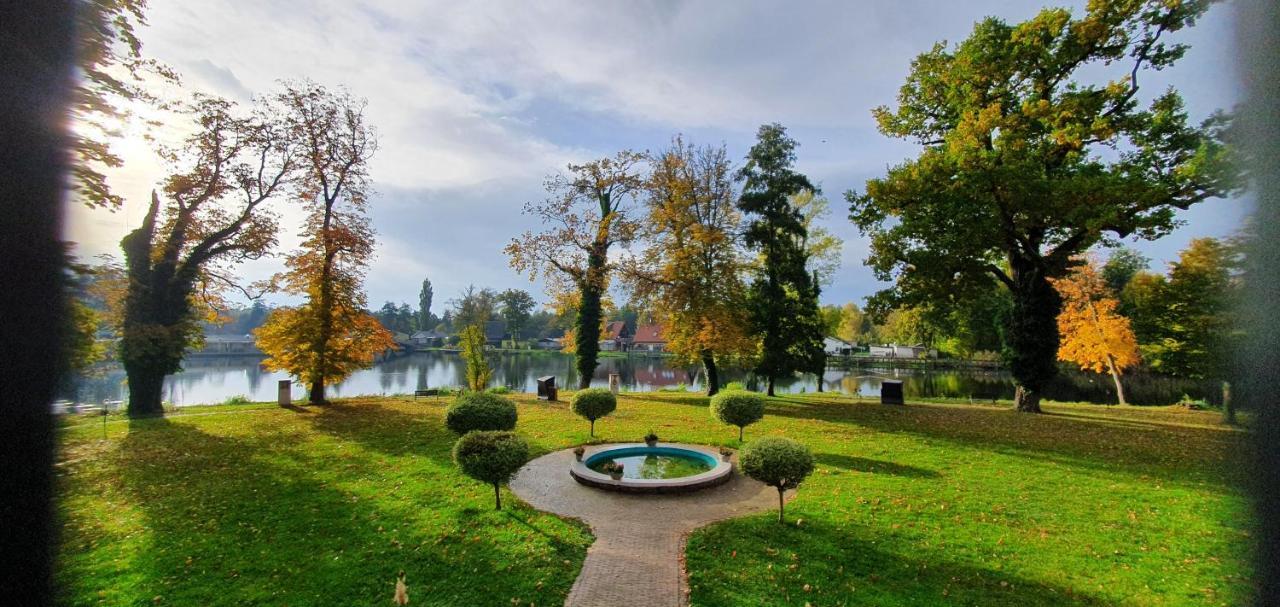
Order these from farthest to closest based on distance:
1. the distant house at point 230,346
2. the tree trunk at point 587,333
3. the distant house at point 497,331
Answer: the distant house at point 497,331, the distant house at point 230,346, the tree trunk at point 587,333

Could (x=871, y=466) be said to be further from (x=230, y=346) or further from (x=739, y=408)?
(x=230, y=346)

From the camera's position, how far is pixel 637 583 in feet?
19.4

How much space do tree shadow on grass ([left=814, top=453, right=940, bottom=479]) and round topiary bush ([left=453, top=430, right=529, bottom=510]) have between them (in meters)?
6.69

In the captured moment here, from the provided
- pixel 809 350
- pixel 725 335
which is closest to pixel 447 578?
pixel 725 335

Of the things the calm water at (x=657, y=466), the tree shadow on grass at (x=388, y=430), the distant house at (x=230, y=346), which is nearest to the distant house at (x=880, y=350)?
the calm water at (x=657, y=466)

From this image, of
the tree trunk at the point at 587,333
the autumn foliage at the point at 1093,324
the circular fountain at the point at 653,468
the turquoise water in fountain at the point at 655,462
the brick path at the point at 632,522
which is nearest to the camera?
the brick path at the point at 632,522

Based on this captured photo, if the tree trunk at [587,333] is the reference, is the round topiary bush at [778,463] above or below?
below

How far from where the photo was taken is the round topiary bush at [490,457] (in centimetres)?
762

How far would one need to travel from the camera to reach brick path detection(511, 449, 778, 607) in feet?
18.9

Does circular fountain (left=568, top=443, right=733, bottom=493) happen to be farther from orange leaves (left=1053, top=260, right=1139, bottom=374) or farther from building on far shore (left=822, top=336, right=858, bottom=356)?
building on far shore (left=822, top=336, right=858, bottom=356)

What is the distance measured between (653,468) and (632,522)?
3.02 metres

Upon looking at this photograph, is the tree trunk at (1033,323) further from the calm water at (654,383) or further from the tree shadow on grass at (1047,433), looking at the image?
the calm water at (654,383)

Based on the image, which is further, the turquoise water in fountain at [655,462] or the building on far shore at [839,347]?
the building on far shore at [839,347]

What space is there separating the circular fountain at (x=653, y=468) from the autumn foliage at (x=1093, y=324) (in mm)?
21564
